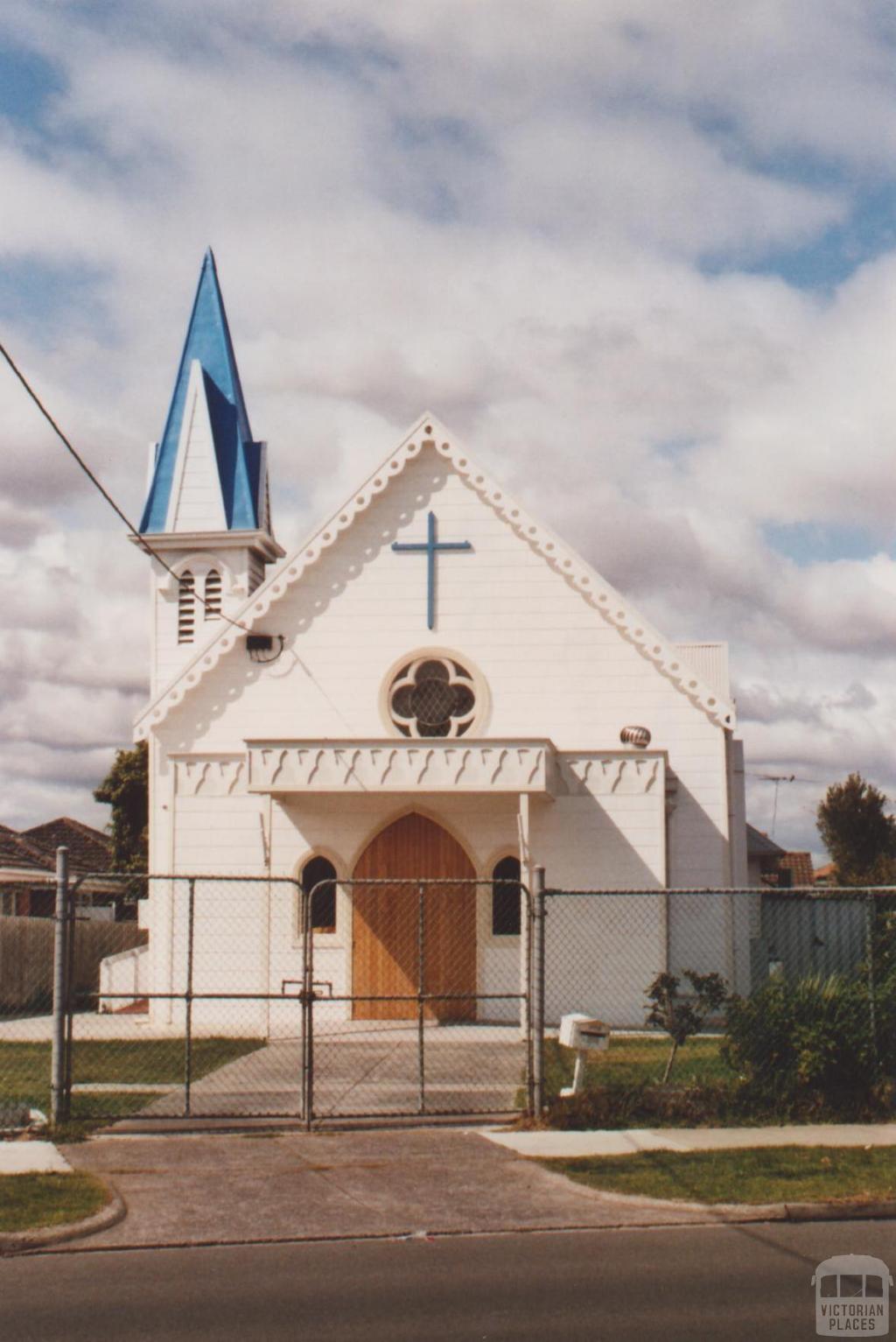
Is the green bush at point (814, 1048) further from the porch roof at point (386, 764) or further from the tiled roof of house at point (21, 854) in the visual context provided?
the tiled roof of house at point (21, 854)

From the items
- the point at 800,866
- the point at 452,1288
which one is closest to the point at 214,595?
the point at 452,1288

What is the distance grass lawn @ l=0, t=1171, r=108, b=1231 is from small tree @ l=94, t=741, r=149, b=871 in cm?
4184

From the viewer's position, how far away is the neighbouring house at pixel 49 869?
32.8 meters

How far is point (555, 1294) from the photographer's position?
8570mm

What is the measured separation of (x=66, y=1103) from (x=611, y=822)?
38.3ft

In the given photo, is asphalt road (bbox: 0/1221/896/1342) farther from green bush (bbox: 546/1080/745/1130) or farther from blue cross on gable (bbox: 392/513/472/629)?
blue cross on gable (bbox: 392/513/472/629)

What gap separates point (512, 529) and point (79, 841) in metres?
31.1

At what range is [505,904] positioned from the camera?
23938 millimetres

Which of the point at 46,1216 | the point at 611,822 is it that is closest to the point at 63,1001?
the point at 46,1216

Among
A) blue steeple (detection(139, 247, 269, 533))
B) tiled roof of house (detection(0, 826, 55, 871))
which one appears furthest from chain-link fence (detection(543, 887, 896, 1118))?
tiled roof of house (detection(0, 826, 55, 871))

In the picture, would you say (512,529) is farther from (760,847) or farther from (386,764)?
(760,847)

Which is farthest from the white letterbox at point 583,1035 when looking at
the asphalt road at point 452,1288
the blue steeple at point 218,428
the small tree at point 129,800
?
the small tree at point 129,800

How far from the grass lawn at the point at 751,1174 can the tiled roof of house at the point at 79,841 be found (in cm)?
3483

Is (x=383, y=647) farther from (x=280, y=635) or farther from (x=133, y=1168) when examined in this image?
(x=133, y=1168)
